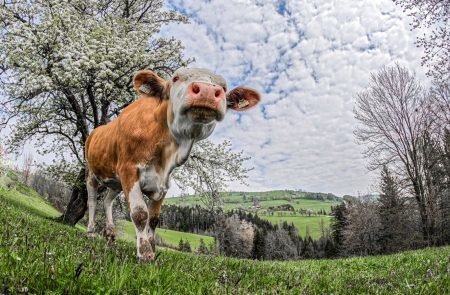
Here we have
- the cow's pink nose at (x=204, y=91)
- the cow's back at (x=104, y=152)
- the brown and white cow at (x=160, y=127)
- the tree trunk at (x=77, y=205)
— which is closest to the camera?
the cow's pink nose at (x=204, y=91)

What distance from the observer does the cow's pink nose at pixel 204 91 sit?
15.9ft

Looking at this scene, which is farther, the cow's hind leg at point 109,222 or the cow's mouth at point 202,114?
the cow's hind leg at point 109,222

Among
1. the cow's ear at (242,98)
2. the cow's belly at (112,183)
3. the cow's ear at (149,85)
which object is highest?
the cow's ear at (149,85)

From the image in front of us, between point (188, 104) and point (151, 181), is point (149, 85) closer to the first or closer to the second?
point (188, 104)

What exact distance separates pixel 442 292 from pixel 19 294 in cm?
412

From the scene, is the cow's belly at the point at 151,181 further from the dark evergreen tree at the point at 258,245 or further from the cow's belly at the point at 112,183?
the dark evergreen tree at the point at 258,245

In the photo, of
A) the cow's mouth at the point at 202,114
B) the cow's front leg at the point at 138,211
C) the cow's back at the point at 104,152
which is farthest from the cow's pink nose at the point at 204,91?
the cow's back at the point at 104,152

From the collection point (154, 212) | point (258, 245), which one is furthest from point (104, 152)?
point (258, 245)

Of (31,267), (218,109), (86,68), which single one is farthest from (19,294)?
(86,68)

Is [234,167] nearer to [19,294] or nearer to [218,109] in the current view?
[218,109]

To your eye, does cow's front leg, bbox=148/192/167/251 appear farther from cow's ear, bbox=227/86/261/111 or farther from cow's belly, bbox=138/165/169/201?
cow's ear, bbox=227/86/261/111

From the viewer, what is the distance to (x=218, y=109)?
4938 millimetres

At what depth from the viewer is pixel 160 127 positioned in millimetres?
5992

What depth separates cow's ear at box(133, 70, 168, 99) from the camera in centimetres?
577
